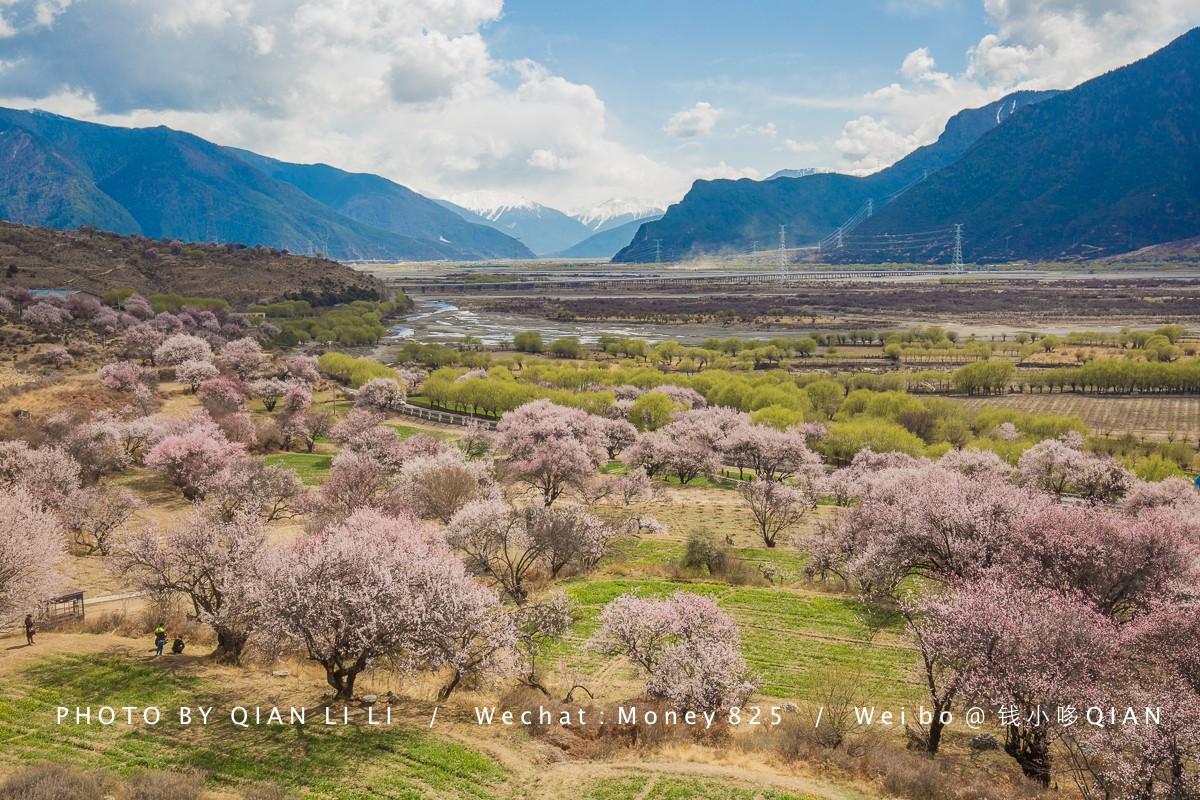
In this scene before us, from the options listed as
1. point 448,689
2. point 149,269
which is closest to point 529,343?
point 149,269

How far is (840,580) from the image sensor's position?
36.3m

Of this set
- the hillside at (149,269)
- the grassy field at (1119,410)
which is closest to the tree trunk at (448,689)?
the grassy field at (1119,410)

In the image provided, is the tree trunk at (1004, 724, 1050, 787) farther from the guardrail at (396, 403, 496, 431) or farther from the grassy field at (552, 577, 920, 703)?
the guardrail at (396, 403, 496, 431)

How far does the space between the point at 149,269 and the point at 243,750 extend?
17779 cm

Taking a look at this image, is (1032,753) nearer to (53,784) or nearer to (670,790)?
(670,790)

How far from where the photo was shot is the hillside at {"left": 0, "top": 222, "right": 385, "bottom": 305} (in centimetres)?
13712

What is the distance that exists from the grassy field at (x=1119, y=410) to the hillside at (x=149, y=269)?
156 m

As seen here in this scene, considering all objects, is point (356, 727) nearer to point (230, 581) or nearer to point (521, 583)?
point (230, 581)

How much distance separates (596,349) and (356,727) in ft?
414

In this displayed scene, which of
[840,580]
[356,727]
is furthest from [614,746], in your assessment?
[840,580]

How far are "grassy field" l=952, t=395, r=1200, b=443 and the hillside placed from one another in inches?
6135

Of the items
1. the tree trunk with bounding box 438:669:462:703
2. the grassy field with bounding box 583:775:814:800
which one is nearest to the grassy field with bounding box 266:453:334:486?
the tree trunk with bounding box 438:669:462:703

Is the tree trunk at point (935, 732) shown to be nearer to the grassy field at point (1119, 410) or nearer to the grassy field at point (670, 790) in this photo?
the grassy field at point (670, 790)

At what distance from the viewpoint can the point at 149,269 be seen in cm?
16300
